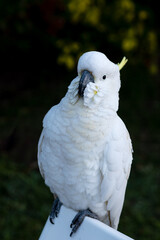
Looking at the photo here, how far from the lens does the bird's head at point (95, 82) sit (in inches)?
51.8

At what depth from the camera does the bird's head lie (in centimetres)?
131

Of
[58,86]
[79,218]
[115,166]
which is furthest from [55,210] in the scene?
[58,86]

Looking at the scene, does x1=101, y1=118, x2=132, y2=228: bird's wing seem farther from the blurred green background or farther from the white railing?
the blurred green background

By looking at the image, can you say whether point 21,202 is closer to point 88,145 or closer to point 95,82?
point 88,145

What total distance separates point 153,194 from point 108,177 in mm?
1641

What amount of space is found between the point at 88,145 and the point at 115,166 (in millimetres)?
158

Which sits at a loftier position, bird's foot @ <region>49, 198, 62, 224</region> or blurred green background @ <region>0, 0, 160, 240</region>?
blurred green background @ <region>0, 0, 160, 240</region>

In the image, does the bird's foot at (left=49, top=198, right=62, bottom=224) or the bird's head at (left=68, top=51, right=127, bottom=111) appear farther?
the bird's foot at (left=49, top=198, right=62, bottom=224)

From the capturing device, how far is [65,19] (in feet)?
12.3

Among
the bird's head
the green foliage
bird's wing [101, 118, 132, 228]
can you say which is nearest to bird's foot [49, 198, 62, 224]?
bird's wing [101, 118, 132, 228]

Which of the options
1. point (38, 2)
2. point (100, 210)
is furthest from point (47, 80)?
point (100, 210)

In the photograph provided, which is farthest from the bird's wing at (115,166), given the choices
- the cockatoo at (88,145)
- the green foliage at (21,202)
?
the green foliage at (21,202)

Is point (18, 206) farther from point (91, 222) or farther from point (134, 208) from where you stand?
point (91, 222)

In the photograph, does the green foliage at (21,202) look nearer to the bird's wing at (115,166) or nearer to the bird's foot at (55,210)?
the bird's foot at (55,210)
